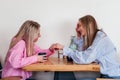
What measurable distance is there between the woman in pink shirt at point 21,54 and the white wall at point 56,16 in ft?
1.41

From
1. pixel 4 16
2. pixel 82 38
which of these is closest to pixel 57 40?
pixel 82 38

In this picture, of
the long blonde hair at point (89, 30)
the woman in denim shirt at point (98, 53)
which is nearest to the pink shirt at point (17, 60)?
the woman in denim shirt at point (98, 53)

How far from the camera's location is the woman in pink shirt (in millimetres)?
1966

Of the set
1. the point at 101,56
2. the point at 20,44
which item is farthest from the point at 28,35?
the point at 101,56

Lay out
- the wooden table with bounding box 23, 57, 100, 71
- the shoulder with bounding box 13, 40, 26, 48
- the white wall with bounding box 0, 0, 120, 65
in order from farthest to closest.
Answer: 1. the white wall with bounding box 0, 0, 120, 65
2. the shoulder with bounding box 13, 40, 26, 48
3. the wooden table with bounding box 23, 57, 100, 71

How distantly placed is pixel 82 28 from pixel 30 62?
0.53 metres

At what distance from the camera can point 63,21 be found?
2.52 m

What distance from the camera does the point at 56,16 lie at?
2.52 meters

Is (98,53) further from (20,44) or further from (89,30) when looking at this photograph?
(20,44)

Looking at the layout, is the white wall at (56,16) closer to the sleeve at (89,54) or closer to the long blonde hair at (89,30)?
the long blonde hair at (89,30)

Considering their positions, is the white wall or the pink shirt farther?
the white wall

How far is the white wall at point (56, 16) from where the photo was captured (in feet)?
8.14

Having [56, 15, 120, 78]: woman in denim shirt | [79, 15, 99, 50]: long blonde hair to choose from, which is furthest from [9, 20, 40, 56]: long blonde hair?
[79, 15, 99, 50]: long blonde hair

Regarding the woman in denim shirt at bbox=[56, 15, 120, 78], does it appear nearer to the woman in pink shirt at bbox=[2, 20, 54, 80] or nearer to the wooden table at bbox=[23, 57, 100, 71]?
the wooden table at bbox=[23, 57, 100, 71]
